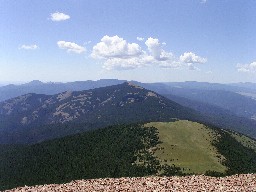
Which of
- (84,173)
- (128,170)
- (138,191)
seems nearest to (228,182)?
(138,191)

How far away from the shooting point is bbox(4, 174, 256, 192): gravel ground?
1940 inches

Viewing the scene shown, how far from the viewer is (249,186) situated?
49594mm

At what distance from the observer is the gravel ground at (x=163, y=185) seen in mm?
49281

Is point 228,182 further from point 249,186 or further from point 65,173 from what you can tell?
point 65,173

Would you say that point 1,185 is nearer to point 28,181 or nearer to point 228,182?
point 28,181

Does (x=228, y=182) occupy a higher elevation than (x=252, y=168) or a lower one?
higher

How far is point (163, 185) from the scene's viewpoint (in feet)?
170

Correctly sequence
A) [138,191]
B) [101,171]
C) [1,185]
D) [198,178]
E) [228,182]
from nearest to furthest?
[138,191] < [228,182] < [198,178] < [1,185] < [101,171]

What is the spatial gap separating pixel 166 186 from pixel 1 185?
154644 millimetres

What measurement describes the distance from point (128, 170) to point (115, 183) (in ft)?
437

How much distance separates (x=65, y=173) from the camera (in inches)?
7677

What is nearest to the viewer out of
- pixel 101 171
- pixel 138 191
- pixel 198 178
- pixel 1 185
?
pixel 138 191

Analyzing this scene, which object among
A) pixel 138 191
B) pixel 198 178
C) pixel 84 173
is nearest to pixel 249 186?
pixel 198 178

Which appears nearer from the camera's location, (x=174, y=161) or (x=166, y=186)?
(x=166, y=186)
